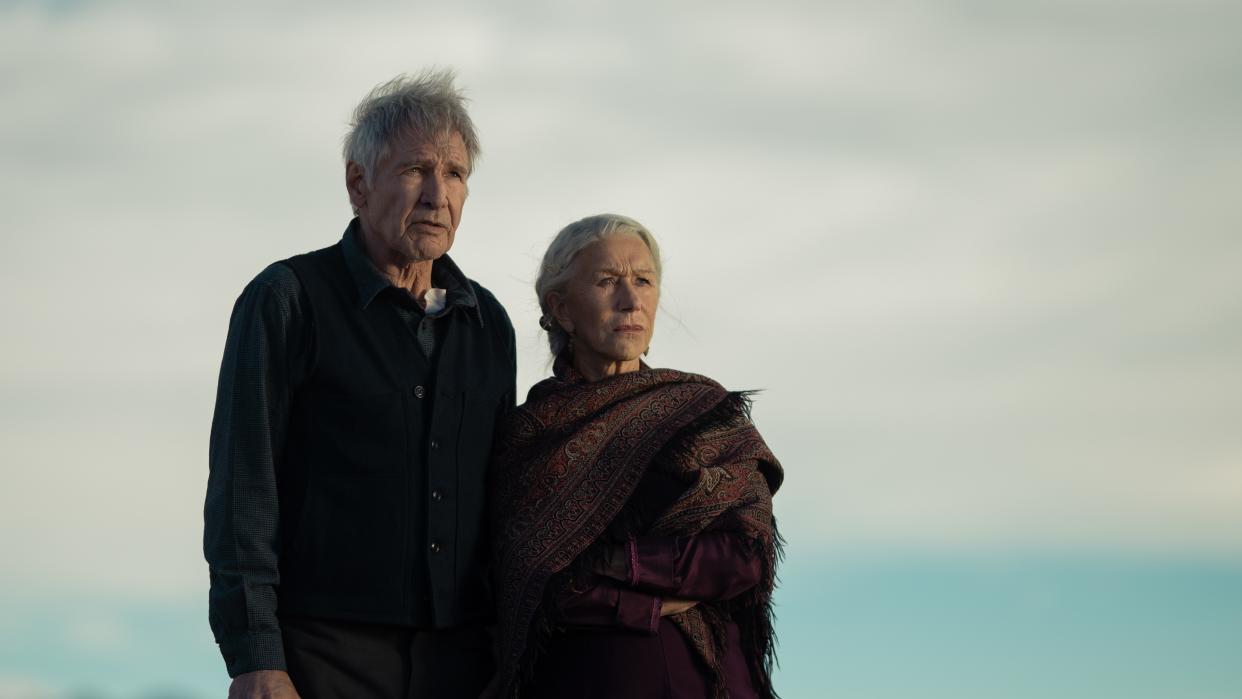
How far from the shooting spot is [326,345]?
338 cm

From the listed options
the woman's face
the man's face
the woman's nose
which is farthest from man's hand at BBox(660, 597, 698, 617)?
the man's face

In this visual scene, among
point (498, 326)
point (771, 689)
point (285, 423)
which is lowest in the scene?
point (771, 689)

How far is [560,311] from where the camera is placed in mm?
3818

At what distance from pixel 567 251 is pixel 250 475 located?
1.03 metres

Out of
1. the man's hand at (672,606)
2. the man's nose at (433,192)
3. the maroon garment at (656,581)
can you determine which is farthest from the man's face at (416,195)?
the man's hand at (672,606)

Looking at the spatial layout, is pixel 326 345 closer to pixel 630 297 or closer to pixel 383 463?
pixel 383 463

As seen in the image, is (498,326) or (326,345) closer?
(326,345)

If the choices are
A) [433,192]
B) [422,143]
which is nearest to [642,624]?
[433,192]

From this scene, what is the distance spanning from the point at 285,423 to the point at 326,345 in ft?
0.68

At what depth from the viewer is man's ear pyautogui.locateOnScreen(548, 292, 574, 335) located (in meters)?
3.80

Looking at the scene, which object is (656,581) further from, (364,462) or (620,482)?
(364,462)

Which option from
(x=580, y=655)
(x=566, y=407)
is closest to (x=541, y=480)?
(x=566, y=407)

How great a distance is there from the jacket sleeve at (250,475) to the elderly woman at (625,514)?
566 millimetres

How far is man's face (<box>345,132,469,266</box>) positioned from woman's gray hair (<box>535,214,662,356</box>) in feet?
1.20
